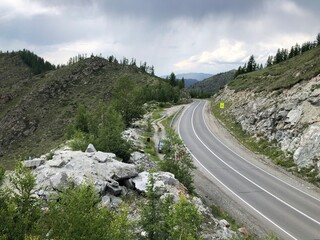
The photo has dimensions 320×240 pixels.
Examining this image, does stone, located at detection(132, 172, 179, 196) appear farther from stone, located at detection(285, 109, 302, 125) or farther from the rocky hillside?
stone, located at detection(285, 109, 302, 125)

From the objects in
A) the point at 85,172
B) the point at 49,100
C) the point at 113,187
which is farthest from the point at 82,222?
the point at 49,100

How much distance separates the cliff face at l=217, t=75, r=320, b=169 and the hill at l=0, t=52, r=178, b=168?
48.4 metres

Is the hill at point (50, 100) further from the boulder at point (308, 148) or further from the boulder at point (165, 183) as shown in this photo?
the boulder at point (165, 183)

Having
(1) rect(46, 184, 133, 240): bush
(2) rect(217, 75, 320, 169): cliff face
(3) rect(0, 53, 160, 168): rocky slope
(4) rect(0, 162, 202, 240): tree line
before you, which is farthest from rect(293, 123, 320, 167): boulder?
(3) rect(0, 53, 160, 168): rocky slope

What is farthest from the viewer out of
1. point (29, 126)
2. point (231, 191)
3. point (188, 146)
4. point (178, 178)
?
point (29, 126)

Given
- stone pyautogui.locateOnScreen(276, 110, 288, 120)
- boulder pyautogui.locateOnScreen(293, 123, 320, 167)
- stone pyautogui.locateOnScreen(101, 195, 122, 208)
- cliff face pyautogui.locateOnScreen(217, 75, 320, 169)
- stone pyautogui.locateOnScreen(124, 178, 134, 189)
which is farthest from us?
stone pyautogui.locateOnScreen(276, 110, 288, 120)

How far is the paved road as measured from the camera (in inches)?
965

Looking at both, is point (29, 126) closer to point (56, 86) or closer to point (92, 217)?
point (56, 86)

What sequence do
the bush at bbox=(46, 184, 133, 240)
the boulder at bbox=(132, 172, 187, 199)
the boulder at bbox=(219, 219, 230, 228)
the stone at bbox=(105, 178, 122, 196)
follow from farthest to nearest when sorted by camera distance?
the boulder at bbox=(132, 172, 187, 199)
the boulder at bbox=(219, 219, 230, 228)
the stone at bbox=(105, 178, 122, 196)
the bush at bbox=(46, 184, 133, 240)

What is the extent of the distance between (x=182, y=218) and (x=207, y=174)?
2324 centimetres

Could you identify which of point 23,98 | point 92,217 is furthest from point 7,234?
point 23,98

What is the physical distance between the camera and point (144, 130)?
57.8m

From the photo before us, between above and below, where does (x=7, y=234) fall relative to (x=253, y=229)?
above

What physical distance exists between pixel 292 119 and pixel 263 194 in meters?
15.8
